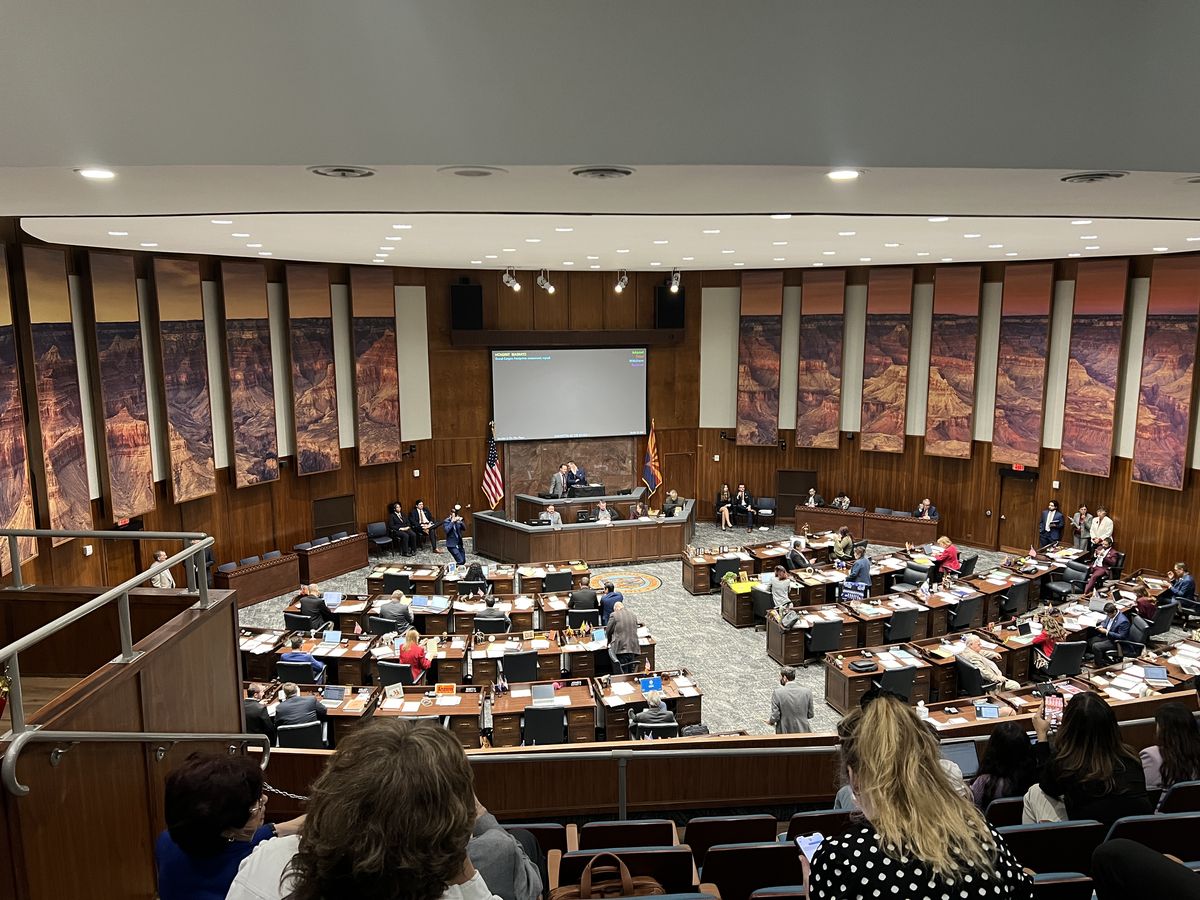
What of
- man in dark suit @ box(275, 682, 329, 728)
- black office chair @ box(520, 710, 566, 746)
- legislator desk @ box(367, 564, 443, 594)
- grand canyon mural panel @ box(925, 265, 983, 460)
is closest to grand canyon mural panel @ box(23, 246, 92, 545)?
legislator desk @ box(367, 564, 443, 594)

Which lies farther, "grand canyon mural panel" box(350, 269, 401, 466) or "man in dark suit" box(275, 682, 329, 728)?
"grand canyon mural panel" box(350, 269, 401, 466)

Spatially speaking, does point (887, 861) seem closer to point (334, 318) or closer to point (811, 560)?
point (811, 560)

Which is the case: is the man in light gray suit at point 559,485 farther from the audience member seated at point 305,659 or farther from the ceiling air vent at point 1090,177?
the ceiling air vent at point 1090,177

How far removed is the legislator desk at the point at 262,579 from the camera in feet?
44.3

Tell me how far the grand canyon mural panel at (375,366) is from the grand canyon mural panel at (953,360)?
1106cm

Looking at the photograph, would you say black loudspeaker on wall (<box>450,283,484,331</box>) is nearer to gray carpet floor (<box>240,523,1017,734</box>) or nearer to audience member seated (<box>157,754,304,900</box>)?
gray carpet floor (<box>240,523,1017,734</box>)

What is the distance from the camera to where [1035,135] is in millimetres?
4113

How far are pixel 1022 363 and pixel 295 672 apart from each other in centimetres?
1375

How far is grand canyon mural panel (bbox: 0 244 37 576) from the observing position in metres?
9.12

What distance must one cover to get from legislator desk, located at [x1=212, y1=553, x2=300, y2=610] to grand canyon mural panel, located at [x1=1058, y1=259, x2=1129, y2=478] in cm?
1423

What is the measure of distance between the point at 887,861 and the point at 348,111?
144 inches

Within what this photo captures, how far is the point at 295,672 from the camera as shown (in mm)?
9672

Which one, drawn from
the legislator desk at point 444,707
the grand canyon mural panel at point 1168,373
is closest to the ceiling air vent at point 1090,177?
the legislator desk at point 444,707

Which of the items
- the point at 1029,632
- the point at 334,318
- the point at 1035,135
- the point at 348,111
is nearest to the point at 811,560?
the point at 1029,632
